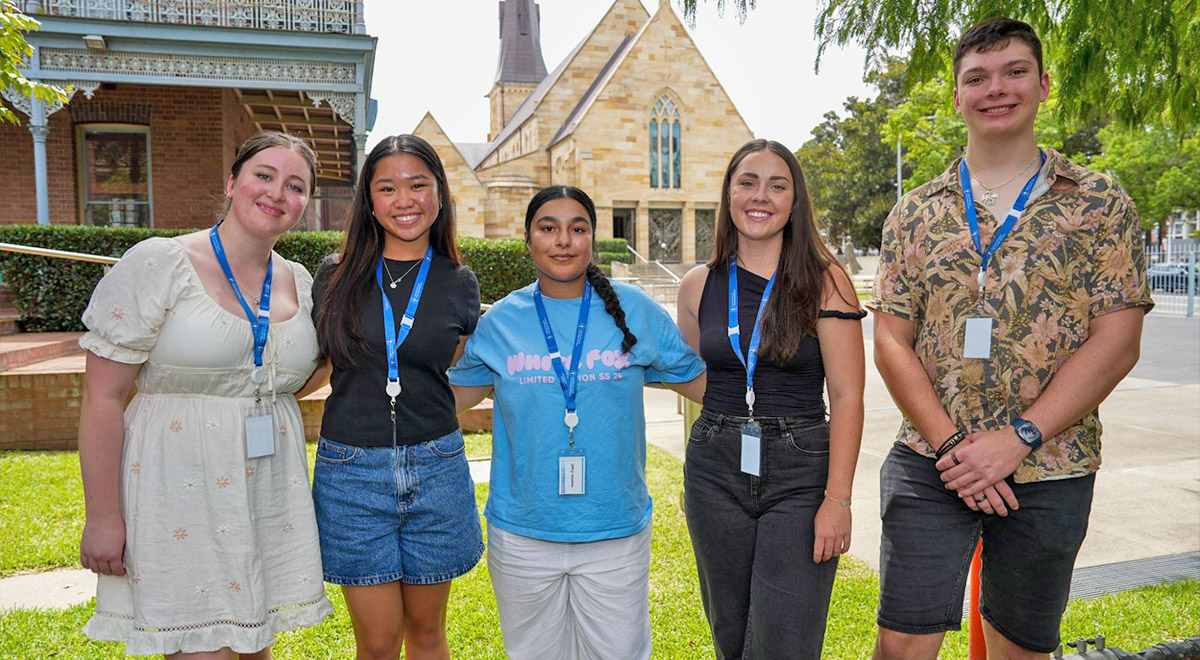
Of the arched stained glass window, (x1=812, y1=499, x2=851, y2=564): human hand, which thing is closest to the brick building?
(x1=812, y1=499, x2=851, y2=564): human hand

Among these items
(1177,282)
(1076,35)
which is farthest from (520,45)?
(1076,35)

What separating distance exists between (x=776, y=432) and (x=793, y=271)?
0.49m

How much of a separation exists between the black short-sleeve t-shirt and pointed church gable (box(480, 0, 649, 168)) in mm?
44980

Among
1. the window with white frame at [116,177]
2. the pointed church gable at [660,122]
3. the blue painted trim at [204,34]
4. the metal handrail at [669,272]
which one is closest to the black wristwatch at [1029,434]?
the blue painted trim at [204,34]

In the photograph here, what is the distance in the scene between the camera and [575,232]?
2568mm

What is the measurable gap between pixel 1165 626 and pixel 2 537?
6446 millimetres

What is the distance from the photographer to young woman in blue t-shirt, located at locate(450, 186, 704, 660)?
2494 millimetres

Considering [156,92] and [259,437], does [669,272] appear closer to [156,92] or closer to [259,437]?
[156,92]

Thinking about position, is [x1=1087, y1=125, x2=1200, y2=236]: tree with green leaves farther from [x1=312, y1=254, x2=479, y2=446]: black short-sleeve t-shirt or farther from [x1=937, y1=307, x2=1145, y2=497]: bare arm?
[x1=312, y1=254, x2=479, y2=446]: black short-sleeve t-shirt

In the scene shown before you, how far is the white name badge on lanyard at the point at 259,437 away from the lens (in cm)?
234

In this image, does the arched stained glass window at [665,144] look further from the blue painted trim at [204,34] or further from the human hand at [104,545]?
the human hand at [104,545]

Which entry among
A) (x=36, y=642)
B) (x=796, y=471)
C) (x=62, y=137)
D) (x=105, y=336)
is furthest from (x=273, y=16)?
(x=796, y=471)

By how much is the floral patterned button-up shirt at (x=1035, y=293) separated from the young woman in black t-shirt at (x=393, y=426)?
1.49 m

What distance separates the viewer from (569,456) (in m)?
2.48
